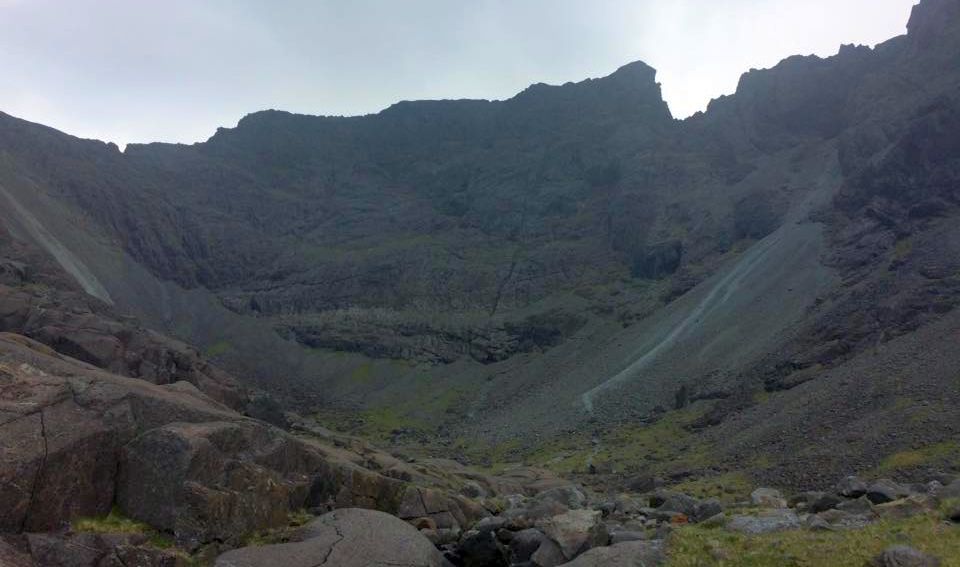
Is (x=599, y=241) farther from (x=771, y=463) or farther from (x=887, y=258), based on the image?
(x=771, y=463)

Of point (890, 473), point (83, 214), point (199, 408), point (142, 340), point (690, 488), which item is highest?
point (83, 214)

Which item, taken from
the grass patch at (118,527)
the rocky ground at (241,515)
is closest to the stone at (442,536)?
the rocky ground at (241,515)

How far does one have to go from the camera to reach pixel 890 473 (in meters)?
41.4

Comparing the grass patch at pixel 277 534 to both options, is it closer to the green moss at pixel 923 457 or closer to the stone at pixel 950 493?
the stone at pixel 950 493

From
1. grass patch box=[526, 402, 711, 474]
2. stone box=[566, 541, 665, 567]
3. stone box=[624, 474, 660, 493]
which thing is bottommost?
grass patch box=[526, 402, 711, 474]

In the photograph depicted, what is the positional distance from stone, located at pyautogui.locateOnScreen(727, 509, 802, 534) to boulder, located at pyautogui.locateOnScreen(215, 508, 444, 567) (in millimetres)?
8085

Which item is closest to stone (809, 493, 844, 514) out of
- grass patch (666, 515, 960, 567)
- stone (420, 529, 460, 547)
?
grass patch (666, 515, 960, 567)

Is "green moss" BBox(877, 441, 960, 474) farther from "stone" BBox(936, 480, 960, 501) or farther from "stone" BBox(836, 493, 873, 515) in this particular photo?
"stone" BBox(836, 493, 873, 515)

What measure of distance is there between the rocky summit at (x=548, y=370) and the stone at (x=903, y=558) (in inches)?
2.8

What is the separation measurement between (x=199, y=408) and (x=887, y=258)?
109803mm

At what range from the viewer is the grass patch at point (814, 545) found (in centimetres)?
1423

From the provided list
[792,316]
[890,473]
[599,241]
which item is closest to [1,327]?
[890,473]

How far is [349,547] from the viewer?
1772 cm

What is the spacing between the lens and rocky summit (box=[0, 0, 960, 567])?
56.1 ft
